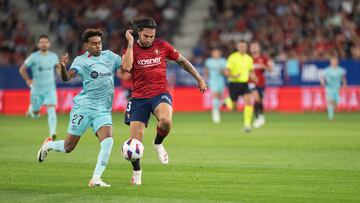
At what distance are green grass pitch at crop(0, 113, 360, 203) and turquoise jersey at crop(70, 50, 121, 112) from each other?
1237mm

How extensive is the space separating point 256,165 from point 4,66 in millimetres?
25174

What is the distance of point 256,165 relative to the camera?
15.2 m

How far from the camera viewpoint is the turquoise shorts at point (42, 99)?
22.0 meters

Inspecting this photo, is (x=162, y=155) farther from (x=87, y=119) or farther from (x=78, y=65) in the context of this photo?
(x=78, y=65)

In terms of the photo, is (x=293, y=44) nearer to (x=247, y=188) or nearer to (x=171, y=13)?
(x=171, y=13)

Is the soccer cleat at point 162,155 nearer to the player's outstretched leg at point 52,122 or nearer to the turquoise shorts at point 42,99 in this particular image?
the player's outstretched leg at point 52,122

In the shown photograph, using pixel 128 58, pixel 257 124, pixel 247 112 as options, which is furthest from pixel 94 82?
pixel 257 124

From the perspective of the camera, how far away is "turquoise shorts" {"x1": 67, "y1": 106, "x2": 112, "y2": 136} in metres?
12.8

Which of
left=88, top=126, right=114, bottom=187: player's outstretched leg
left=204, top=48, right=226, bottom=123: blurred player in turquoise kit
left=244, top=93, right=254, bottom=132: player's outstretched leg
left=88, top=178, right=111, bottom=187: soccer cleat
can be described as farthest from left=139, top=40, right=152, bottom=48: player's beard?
left=204, top=48, right=226, bottom=123: blurred player in turquoise kit

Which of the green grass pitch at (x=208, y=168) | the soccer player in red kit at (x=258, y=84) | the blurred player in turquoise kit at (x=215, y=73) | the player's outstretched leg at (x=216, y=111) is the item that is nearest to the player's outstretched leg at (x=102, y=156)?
the green grass pitch at (x=208, y=168)

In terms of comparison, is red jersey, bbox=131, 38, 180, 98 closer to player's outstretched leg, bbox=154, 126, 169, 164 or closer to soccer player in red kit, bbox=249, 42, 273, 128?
player's outstretched leg, bbox=154, 126, 169, 164

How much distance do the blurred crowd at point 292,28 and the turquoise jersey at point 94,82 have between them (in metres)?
23.8

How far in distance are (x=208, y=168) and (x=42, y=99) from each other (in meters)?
8.72

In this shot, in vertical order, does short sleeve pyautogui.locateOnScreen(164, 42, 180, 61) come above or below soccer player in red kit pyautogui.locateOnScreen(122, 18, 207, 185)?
above
